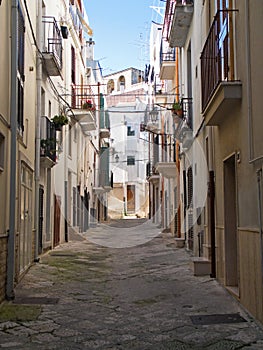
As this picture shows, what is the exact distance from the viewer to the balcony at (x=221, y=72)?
7.08m

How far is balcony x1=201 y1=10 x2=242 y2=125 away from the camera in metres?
7.08

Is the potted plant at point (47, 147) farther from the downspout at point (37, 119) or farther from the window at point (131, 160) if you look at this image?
the window at point (131, 160)

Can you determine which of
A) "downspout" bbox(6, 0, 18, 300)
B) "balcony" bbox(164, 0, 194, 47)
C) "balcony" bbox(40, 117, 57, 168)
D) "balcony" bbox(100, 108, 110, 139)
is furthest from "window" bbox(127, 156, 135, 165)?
"downspout" bbox(6, 0, 18, 300)

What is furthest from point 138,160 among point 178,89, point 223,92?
point 223,92

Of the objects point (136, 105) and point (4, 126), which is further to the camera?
point (136, 105)

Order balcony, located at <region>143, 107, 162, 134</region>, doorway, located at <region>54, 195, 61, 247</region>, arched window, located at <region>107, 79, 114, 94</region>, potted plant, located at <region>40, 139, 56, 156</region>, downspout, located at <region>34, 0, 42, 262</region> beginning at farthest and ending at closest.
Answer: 1. arched window, located at <region>107, 79, 114, 94</region>
2. balcony, located at <region>143, 107, 162, 134</region>
3. doorway, located at <region>54, 195, 61, 247</region>
4. potted plant, located at <region>40, 139, 56, 156</region>
5. downspout, located at <region>34, 0, 42, 262</region>

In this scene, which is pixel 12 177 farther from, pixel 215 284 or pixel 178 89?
pixel 178 89

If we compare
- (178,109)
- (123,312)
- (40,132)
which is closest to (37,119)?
(40,132)

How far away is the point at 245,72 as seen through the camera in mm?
6773

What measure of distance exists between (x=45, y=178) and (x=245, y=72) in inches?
363

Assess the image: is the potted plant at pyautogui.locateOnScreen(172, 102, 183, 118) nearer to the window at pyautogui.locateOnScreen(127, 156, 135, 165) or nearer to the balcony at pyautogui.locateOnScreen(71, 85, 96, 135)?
the balcony at pyautogui.locateOnScreen(71, 85, 96, 135)

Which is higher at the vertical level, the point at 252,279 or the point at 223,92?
the point at 223,92

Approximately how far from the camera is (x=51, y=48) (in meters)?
15.2

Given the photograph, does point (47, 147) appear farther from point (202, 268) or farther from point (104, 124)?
point (104, 124)
